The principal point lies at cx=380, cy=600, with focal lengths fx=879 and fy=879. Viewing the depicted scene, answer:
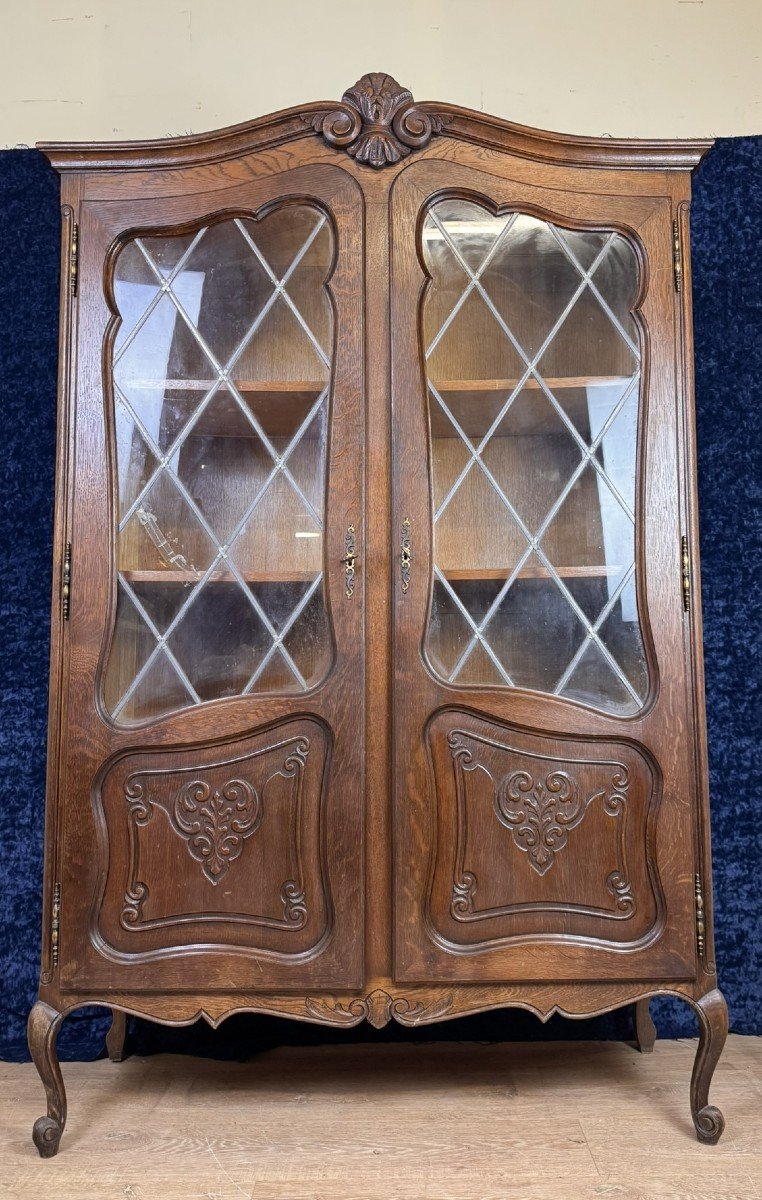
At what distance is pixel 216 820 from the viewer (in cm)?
148

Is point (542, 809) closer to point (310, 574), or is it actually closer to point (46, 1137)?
point (310, 574)

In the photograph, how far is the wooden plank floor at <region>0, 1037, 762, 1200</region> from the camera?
134 cm

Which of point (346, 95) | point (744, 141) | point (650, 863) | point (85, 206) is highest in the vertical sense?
point (744, 141)

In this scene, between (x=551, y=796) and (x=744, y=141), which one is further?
(x=744, y=141)

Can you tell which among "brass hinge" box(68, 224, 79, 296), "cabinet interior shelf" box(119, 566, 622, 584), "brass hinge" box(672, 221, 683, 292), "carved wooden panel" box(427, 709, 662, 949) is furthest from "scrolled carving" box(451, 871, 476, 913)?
"brass hinge" box(68, 224, 79, 296)

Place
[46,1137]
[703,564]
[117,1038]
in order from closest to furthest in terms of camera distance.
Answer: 1. [46,1137]
2. [117,1038]
3. [703,564]

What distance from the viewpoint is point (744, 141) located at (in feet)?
6.78

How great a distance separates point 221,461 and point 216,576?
0.67ft

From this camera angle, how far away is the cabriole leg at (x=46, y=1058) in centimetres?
143

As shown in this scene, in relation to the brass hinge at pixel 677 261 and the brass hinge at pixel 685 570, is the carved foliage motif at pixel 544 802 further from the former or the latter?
the brass hinge at pixel 677 261

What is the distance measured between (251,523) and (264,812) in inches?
19.5

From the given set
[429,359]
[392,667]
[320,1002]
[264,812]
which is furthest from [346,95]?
[320,1002]

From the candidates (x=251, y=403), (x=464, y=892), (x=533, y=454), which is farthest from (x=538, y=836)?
(x=251, y=403)

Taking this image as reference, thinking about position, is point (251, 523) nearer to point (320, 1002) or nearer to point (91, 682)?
point (91, 682)
